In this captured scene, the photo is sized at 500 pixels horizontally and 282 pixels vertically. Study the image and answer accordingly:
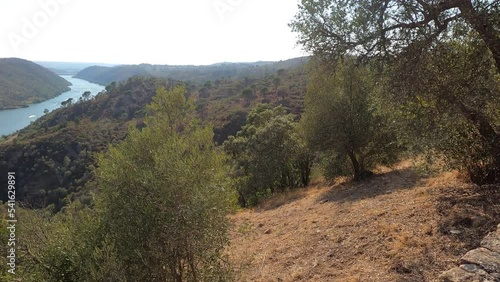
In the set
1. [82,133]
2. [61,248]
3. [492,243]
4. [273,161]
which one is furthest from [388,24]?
[82,133]

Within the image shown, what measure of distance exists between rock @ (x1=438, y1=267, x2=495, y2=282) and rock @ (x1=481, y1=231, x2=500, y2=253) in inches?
33.6

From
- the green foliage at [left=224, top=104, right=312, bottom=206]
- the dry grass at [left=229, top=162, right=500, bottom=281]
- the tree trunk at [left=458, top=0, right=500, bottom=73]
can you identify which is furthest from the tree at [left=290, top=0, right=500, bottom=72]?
the green foliage at [left=224, top=104, right=312, bottom=206]

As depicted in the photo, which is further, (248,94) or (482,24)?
(248,94)

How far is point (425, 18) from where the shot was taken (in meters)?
7.75

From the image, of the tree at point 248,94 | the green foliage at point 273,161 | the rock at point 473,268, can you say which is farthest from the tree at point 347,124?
the tree at point 248,94

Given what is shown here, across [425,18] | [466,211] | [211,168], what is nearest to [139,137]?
[211,168]

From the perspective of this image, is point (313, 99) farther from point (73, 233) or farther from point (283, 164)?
point (73, 233)

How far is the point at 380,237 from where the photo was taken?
8711 mm

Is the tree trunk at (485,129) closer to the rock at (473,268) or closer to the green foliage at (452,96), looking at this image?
the green foliage at (452,96)

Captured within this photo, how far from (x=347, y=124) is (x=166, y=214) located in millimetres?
14077

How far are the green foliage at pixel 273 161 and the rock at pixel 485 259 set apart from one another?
60.1 feet

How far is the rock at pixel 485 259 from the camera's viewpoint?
16.5 ft

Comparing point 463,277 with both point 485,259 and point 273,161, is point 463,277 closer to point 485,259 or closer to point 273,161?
point 485,259

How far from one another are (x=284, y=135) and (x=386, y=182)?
1087 centimetres
